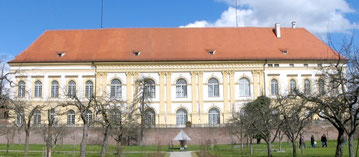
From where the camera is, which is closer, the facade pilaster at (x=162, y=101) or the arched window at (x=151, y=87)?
the arched window at (x=151, y=87)

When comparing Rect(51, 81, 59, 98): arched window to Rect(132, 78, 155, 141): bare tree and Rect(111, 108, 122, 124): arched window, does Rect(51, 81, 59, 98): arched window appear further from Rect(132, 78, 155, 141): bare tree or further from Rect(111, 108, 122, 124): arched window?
Rect(111, 108, 122, 124): arched window

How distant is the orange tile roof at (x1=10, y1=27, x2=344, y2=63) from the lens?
5288 cm

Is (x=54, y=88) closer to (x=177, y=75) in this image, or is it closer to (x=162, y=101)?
(x=162, y=101)

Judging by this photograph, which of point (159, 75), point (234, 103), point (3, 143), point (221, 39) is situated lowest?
point (3, 143)

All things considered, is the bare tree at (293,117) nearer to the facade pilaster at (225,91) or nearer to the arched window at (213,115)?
the facade pilaster at (225,91)

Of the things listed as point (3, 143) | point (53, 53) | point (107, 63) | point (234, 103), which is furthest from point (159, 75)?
point (3, 143)

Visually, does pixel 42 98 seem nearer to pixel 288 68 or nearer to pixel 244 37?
pixel 244 37

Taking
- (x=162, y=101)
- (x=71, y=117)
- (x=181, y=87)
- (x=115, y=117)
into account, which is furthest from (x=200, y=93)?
(x=115, y=117)

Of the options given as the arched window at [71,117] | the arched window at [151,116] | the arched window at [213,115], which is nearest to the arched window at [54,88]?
the arched window at [71,117]

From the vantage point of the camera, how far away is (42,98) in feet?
174

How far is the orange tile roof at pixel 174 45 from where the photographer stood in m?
52.9

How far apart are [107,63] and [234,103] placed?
16818mm

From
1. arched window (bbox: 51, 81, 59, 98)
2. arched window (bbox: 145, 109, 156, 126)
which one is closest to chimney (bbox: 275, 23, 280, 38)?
arched window (bbox: 145, 109, 156, 126)

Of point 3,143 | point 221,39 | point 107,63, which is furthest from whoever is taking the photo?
point 221,39
